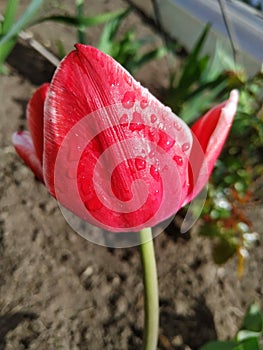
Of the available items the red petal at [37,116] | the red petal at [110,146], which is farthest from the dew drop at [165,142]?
the red petal at [37,116]

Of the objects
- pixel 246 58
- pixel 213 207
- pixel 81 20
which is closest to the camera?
pixel 81 20

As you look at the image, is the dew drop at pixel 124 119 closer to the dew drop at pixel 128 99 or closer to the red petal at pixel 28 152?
the dew drop at pixel 128 99

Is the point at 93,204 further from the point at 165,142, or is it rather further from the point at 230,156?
the point at 230,156

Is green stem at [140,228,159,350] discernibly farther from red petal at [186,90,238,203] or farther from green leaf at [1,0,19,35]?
green leaf at [1,0,19,35]

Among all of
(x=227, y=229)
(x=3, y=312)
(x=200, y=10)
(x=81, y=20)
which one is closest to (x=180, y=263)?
(x=227, y=229)

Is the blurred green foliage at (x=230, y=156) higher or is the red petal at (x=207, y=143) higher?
the red petal at (x=207, y=143)

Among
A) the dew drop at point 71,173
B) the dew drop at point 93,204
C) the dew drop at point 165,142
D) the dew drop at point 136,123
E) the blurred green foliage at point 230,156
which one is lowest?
the blurred green foliage at point 230,156

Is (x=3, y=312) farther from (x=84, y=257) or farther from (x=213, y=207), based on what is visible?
(x=213, y=207)
